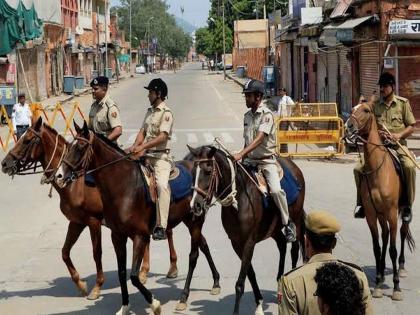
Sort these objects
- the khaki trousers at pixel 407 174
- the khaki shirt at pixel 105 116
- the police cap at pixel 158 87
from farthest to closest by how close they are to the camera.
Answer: the khaki shirt at pixel 105 116, the khaki trousers at pixel 407 174, the police cap at pixel 158 87

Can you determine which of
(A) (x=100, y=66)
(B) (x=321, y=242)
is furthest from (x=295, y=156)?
(A) (x=100, y=66)

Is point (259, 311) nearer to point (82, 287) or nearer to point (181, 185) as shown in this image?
point (181, 185)

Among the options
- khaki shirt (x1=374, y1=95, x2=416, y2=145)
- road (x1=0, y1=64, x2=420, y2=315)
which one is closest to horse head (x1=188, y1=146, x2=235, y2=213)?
road (x1=0, y1=64, x2=420, y2=315)

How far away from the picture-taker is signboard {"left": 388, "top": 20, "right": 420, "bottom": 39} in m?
22.6

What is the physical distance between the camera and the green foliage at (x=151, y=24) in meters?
155

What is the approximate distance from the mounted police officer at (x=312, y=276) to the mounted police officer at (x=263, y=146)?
3.46m

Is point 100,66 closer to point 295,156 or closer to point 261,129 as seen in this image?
point 295,156

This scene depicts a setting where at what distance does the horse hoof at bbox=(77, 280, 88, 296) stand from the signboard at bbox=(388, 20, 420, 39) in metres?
16.0

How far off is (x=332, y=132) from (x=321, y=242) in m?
17.4

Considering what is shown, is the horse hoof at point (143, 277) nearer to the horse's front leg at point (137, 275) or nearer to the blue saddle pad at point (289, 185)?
the horse's front leg at point (137, 275)

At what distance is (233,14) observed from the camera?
4355 inches

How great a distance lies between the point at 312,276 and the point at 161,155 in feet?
15.1

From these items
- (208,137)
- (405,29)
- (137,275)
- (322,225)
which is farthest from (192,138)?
(322,225)

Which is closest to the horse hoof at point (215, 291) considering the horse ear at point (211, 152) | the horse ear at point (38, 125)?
the horse ear at point (211, 152)
